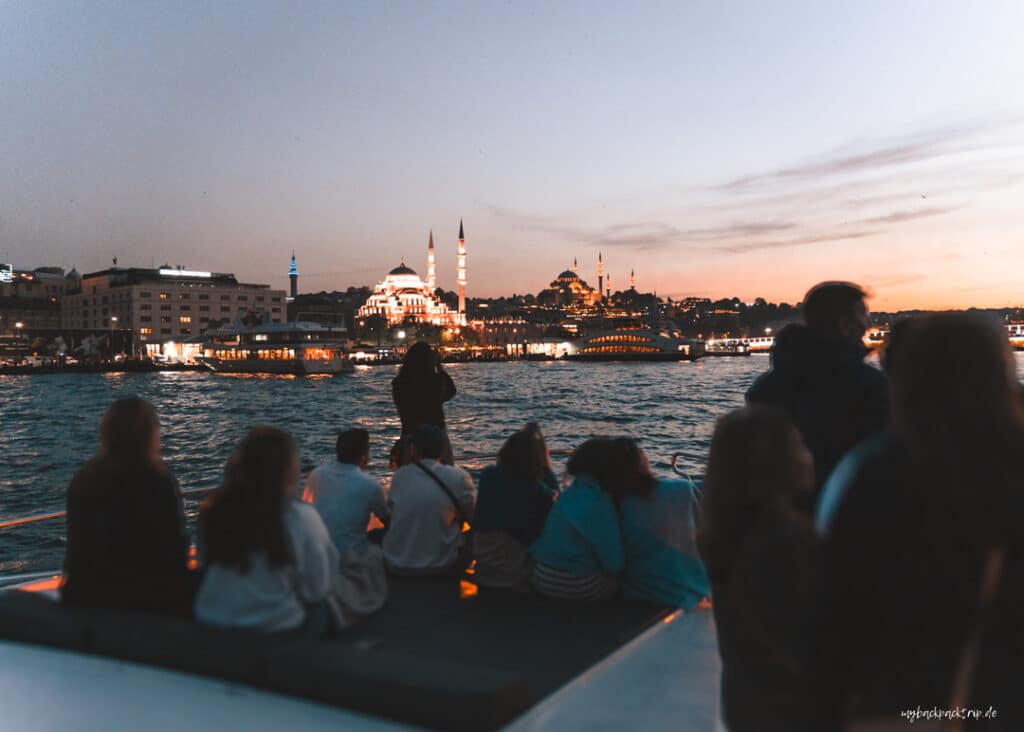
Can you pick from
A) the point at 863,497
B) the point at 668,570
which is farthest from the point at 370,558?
the point at 863,497

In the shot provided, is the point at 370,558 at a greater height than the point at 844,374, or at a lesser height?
lesser

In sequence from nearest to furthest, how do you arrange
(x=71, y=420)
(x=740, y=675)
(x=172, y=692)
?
(x=740, y=675) → (x=172, y=692) → (x=71, y=420)

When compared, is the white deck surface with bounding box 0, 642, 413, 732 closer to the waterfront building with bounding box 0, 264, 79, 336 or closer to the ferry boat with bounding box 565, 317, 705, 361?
the waterfront building with bounding box 0, 264, 79, 336

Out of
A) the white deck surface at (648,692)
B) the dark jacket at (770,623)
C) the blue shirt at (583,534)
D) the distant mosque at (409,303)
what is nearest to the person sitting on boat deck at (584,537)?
the blue shirt at (583,534)

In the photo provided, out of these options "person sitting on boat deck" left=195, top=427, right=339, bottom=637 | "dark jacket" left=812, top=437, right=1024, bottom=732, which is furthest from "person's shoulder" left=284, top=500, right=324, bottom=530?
"dark jacket" left=812, top=437, right=1024, bottom=732

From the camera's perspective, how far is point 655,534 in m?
3.47

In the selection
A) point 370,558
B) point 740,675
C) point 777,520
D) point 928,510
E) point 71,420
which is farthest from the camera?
point 71,420

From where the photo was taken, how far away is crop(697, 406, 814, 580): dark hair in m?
1.47

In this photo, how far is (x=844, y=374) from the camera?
2562mm

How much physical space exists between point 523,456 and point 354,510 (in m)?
0.89

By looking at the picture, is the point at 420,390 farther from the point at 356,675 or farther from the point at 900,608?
the point at 900,608

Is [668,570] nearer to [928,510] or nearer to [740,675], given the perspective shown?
[740,675]

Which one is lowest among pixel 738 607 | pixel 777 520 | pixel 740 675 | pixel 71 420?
pixel 71 420

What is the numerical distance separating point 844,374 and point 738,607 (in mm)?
1319
